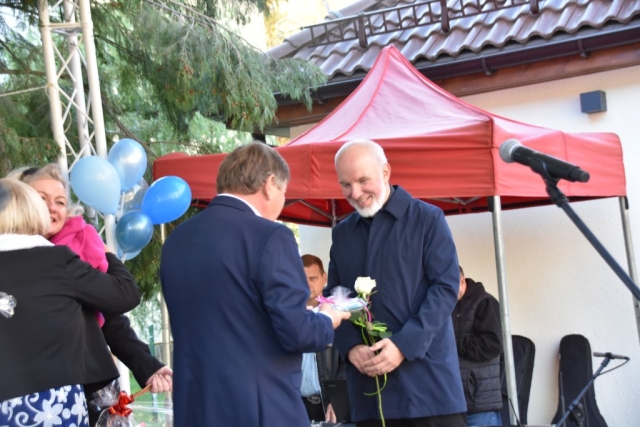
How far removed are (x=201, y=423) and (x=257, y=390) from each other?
0.75 feet

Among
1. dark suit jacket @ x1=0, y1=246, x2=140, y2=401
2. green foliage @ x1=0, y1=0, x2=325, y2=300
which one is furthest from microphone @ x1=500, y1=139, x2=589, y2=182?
green foliage @ x1=0, y1=0, x2=325, y2=300

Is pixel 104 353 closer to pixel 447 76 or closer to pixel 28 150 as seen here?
pixel 28 150

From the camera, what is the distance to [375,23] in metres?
8.86

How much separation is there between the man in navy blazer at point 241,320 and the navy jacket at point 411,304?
0.59m

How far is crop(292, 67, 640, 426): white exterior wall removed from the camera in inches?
270

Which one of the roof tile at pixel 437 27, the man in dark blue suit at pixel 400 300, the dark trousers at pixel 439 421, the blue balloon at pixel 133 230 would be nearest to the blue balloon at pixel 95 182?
the blue balloon at pixel 133 230

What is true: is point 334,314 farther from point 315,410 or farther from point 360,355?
point 315,410

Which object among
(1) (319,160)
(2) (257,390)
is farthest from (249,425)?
(1) (319,160)

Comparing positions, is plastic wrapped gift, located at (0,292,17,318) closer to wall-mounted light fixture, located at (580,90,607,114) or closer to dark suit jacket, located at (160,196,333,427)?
dark suit jacket, located at (160,196,333,427)

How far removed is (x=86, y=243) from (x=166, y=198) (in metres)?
1.86

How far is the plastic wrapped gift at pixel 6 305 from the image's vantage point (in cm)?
295

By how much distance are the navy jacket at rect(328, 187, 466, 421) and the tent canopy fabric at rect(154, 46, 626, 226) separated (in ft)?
4.96

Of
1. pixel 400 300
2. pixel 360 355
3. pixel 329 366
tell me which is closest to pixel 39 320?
pixel 360 355

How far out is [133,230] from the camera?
17.4ft
